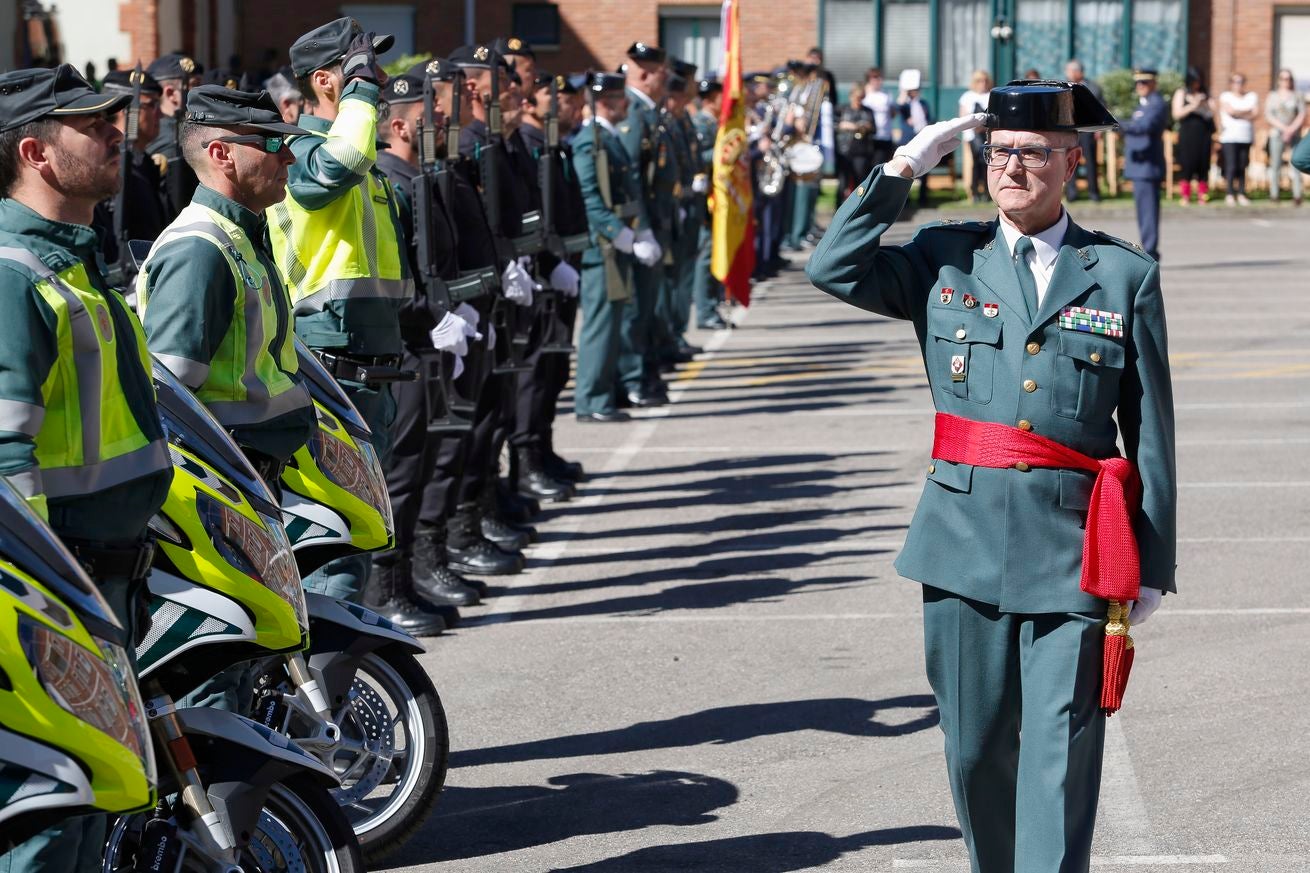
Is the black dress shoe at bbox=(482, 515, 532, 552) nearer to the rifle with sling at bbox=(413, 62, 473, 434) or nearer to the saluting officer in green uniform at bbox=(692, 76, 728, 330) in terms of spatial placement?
the rifle with sling at bbox=(413, 62, 473, 434)

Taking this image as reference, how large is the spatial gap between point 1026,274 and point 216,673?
2.03 m

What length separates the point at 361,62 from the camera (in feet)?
23.4

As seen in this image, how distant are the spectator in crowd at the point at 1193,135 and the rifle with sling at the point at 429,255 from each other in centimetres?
2492

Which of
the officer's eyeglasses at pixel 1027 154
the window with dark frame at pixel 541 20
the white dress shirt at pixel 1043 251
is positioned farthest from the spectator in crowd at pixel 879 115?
the officer's eyeglasses at pixel 1027 154

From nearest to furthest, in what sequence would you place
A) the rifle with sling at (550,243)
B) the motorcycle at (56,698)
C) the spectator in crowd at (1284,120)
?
1. the motorcycle at (56,698)
2. the rifle with sling at (550,243)
3. the spectator in crowd at (1284,120)

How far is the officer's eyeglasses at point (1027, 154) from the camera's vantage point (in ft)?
15.2

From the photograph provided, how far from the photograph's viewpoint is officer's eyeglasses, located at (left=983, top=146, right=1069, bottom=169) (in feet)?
15.2

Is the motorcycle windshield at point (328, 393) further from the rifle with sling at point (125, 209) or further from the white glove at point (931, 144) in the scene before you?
the rifle with sling at point (125, 209)

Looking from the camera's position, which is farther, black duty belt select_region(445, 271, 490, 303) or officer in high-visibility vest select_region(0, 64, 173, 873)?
black duty belt select_region(445, 271, 490, 303)

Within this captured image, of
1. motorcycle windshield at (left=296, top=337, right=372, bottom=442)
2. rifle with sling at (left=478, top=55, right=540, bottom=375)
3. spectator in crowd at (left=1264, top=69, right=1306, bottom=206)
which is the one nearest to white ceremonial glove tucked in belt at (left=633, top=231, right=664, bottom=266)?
rifle with sling at (left=478, top=55, right=540, bottom=375)

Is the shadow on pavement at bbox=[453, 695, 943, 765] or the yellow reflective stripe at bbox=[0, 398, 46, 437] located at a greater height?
the yellow reflective stripe at bbox=[0, 398, 46, 437]

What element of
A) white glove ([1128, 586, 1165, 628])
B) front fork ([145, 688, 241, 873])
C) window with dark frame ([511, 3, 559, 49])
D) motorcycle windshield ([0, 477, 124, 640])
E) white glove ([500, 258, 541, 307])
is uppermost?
window with dark frame ([511, 3, 559, 49])

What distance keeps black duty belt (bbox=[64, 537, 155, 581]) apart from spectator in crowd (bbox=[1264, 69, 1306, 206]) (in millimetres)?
31328

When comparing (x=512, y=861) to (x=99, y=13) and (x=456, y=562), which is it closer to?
(x=456, y=562)
